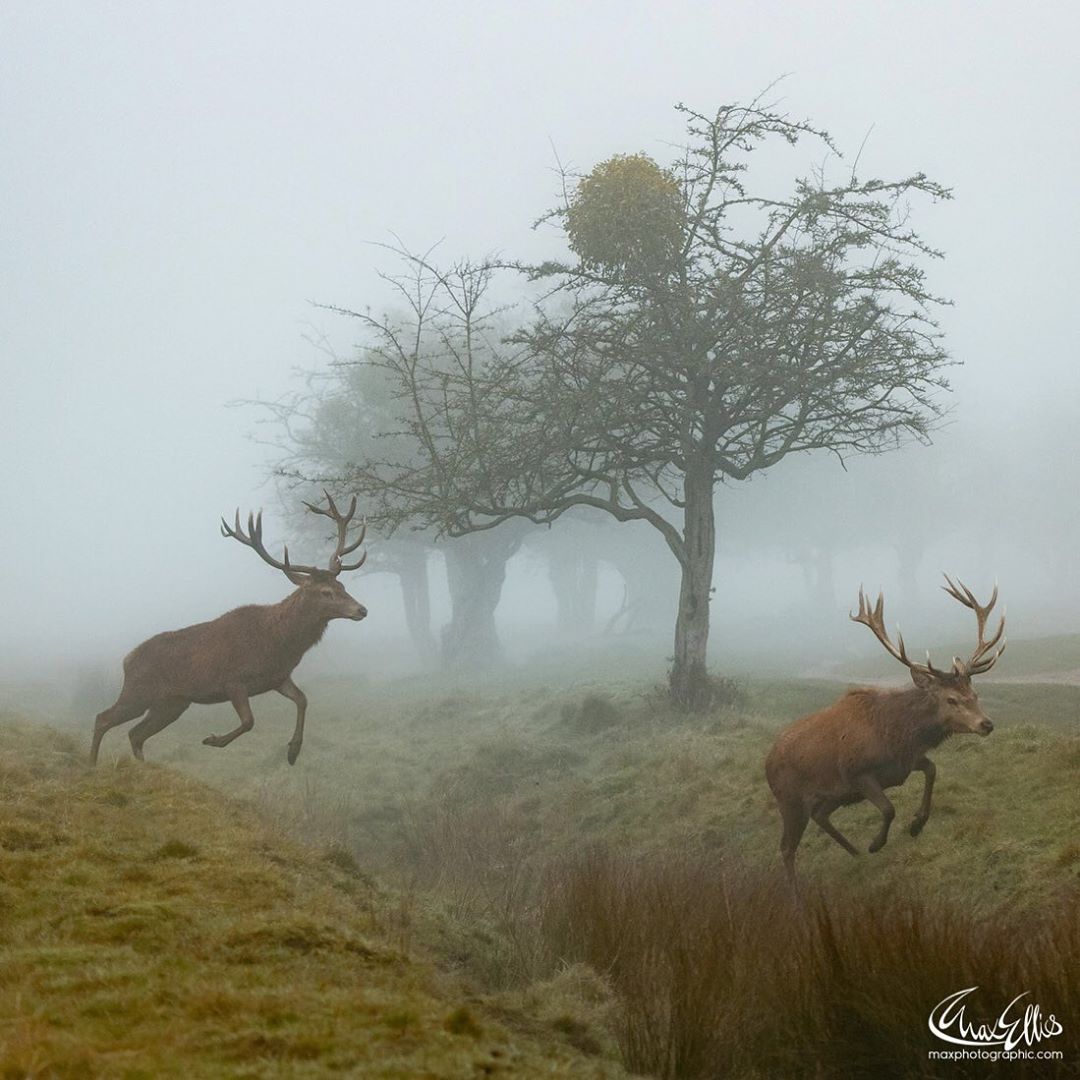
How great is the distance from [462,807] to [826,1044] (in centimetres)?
1144

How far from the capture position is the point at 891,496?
59.2 m

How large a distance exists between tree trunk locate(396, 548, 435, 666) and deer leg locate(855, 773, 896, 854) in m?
33.6

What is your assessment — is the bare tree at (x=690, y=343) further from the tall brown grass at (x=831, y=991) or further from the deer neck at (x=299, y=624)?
the tall brown grass at (x=831, y=991)

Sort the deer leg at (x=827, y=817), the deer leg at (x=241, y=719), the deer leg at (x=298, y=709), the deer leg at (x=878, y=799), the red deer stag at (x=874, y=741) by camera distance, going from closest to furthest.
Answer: the red deer stag at (x=874, y=741) < the deer leg at (x=878, y=799) < the deer leg at (x=827, y=817) < the deer leg at (x=241, y=719) < the deer leg at (x=298, y=709)

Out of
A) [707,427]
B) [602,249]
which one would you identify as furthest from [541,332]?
[707,427]

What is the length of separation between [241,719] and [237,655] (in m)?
1.04

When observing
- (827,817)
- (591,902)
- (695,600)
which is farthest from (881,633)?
(695,600)

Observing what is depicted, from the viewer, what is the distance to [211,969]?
606cm

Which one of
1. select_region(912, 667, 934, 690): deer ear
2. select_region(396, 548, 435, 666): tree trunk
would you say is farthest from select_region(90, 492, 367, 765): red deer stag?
select_region(396, 548, 435, 666): tree trunk

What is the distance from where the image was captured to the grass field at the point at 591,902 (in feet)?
19.2
